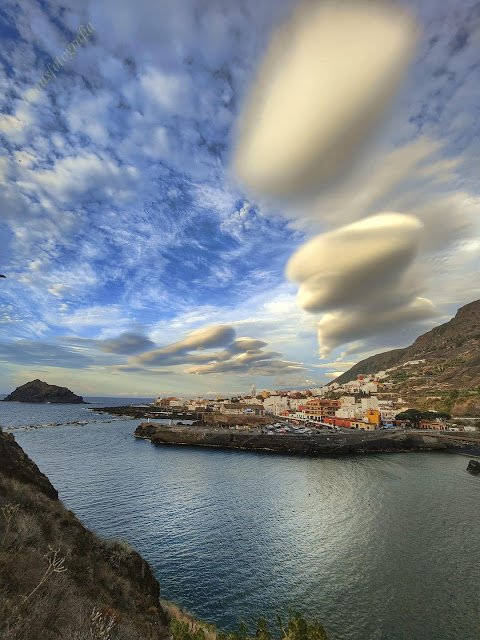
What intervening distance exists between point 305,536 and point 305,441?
47.9 metres

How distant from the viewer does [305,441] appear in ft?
244

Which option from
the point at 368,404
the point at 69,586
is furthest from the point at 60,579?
the point at 368,404

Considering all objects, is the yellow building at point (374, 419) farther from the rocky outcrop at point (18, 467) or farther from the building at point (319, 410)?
the rocky outcrop at point (18, 467)

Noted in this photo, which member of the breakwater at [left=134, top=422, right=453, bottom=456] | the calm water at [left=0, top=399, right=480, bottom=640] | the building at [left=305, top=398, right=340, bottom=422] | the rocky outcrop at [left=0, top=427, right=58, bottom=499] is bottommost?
the calm water at [left=0, top=399, right=480, bottom=640]

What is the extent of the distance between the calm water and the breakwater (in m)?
16.4

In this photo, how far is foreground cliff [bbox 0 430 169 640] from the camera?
851 cm

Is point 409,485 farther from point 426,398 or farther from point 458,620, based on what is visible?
point 426,398

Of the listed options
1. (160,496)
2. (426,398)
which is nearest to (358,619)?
(160,496)

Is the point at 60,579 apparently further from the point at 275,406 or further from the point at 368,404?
the point at 275,406

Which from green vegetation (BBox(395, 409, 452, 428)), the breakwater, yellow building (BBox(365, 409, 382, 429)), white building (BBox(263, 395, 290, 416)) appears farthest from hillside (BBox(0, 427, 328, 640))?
white building (BBox(263, 395, 290, 416))

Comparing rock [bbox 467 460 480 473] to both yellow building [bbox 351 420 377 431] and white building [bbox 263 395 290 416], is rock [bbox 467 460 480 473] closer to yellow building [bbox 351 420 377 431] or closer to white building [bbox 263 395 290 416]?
yellow building [bbox 351 420 377 431]

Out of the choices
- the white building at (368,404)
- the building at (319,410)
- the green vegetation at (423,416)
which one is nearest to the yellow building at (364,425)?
the green vegetation at (423,416)

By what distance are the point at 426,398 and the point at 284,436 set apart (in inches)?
3300

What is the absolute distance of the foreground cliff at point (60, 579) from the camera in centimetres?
851
